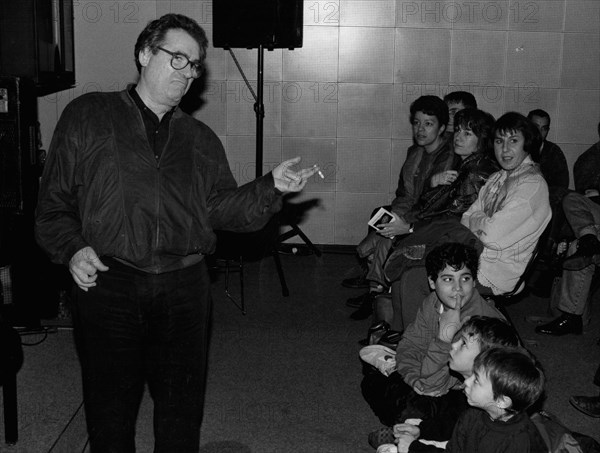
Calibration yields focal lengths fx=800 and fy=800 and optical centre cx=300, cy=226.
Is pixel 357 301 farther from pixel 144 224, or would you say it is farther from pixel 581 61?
pixel 144 224

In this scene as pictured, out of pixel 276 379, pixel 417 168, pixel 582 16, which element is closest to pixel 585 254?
pixel 417 168

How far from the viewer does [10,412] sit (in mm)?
3051

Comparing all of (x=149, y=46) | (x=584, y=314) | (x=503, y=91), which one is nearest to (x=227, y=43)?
(x=503, y=91)

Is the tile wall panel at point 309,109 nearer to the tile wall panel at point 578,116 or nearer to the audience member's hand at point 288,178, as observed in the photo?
the tile wall panel at point 578,116

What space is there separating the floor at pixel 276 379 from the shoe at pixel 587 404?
3 centimetres

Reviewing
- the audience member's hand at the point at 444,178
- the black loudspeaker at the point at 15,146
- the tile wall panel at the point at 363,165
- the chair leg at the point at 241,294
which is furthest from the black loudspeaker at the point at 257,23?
the black loudspeaker at the point at 15,146

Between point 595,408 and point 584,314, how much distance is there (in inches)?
51.5

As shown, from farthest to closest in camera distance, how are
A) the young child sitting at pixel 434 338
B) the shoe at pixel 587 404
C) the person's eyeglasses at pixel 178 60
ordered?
the shoe at pixel 587 404, the young child sitting at pixel 434 338, the person's eyeglasses at pixel 178 60

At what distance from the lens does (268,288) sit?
17.9 feet

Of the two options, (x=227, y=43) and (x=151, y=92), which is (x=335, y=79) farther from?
(x=151, y=92)

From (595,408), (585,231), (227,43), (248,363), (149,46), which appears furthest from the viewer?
(227,43)

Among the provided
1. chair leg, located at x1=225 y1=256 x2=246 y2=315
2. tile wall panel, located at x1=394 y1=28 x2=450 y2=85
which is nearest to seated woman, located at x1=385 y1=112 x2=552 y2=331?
chair leg, located at x1=225 y1=256 x2=246 y2=315

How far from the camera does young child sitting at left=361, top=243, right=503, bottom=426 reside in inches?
117

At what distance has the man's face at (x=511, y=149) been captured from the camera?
370 centimetres
